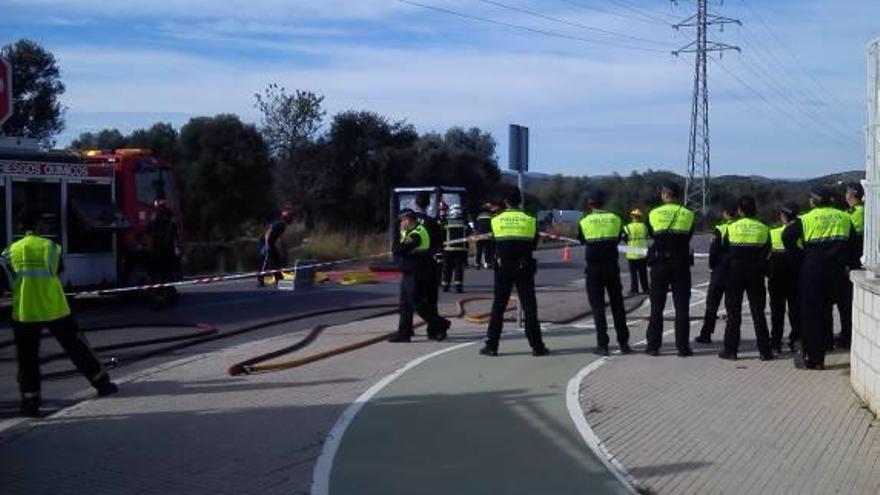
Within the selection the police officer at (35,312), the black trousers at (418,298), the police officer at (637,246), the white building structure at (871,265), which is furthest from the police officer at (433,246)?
the police officer at (637,246)

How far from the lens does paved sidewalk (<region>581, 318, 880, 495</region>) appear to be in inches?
269

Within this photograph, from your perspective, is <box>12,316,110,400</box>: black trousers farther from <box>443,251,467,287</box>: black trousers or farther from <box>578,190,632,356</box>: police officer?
<box>443,251,467,287</box>: black trousers

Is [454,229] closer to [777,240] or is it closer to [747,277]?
[777,240]

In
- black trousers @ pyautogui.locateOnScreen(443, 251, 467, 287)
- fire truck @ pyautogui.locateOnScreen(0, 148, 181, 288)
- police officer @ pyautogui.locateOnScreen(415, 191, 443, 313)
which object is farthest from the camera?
black trousers @ pyautogui.locateOnScreen(443, 251, 467, 287)

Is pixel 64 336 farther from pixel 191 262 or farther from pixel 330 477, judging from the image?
pixel 191 262

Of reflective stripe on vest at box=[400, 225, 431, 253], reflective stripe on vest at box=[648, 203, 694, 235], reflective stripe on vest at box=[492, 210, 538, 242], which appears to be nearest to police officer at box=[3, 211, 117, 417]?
reflective stripe on vest at box=[400, 225, 431, 253]

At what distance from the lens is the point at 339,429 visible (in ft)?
27.3

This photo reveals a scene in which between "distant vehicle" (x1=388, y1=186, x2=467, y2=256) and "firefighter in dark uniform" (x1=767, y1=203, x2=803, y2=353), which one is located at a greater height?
"distant vehicle" (x1=388, y1=186, x2=467, y2=256)

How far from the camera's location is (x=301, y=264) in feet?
70.4

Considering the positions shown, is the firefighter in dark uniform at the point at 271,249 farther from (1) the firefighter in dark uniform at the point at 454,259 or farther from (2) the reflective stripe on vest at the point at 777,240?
(2) the reflective stripe on vest at the point at 777,240

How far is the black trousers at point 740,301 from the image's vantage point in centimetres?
1158

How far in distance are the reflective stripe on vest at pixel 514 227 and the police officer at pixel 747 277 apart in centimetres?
219

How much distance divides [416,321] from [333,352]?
316 cm

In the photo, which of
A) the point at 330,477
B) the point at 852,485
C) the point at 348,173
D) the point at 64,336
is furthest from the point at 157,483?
the point at 348,173
